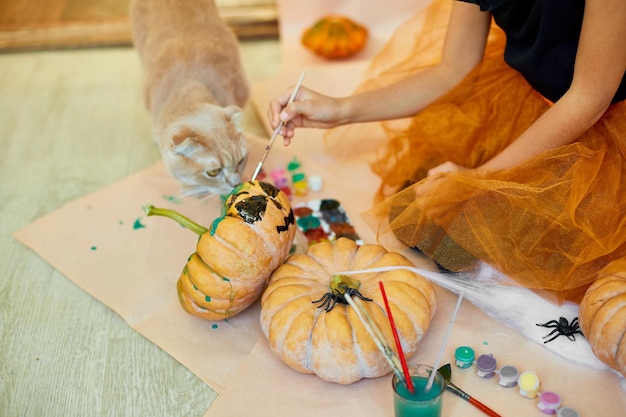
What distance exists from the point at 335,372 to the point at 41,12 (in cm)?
221

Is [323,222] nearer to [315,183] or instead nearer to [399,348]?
[315,183]

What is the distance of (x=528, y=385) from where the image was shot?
3.63 ft

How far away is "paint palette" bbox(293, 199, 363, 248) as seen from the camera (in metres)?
1.50

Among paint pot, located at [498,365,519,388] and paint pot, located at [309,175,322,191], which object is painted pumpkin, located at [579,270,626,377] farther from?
paint pot, located at [309,175,322,191]

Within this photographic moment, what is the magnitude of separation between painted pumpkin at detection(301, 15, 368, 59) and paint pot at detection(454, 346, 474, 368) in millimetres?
1395

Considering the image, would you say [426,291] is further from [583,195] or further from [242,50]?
[242,50]

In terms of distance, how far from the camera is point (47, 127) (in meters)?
2.10

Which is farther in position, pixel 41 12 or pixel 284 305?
pixel 41 12

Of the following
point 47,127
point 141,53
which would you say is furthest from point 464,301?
point 47,127

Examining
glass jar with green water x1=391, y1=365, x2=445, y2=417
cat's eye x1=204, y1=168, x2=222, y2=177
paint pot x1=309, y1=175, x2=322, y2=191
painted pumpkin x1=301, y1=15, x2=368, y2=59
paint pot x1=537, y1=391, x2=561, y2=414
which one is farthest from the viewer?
painted pumpkin x1=301, y1=15, x2=368, y2=59

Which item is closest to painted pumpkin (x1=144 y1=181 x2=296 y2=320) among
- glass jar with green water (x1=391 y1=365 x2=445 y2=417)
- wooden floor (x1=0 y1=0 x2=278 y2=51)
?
glass jar with green water (x1=391 y1=365 x2=445 y2=417)

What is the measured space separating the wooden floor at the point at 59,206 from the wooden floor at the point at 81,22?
0.15 ft

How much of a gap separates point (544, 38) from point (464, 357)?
0.60 m

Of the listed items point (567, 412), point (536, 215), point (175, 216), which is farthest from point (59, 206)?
point (567, 412)
